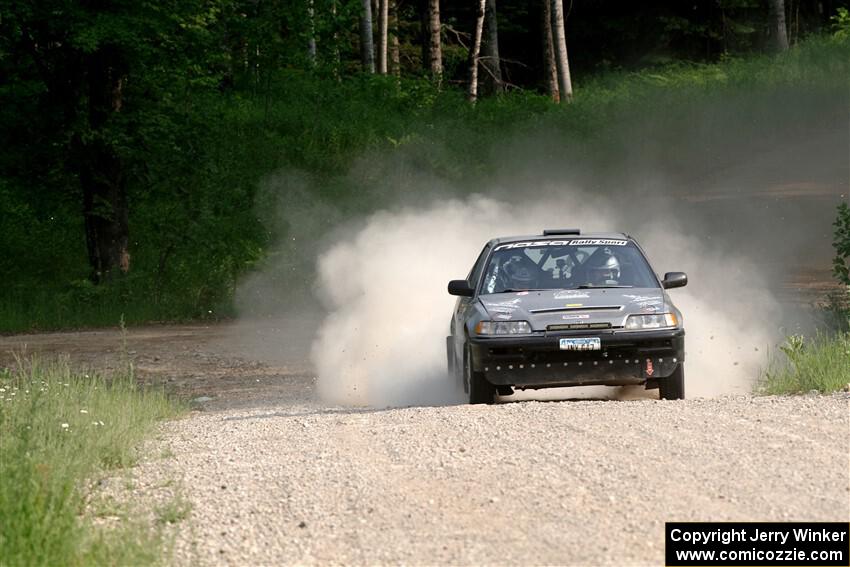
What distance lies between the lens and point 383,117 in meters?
36.1

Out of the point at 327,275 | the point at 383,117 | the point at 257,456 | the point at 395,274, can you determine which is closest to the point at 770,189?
the point at 383,117

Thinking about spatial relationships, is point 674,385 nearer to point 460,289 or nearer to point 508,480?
point 460,289

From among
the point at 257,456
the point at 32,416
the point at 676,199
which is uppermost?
the point at 32,416

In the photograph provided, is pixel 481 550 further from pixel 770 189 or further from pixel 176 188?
pixel 770 189

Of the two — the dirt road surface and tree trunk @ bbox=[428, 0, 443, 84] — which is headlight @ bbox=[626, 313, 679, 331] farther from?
tree trunk @ bbox=[428, 0, 443, 84]

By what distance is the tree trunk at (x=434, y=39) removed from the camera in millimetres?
40594

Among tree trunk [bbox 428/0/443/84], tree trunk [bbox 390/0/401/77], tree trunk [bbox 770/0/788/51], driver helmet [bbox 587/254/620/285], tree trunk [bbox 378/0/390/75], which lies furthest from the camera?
tree trunk [bbox 390/0/401/77]

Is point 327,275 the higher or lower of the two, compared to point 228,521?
lower

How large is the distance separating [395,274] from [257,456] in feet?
32.2

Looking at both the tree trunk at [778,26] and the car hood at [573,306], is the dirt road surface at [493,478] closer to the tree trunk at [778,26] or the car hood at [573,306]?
the car hood at [573,306]

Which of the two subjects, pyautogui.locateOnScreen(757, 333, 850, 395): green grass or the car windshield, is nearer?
pyautogui.locateOnScreen(757, 333, 850, 395): green grass

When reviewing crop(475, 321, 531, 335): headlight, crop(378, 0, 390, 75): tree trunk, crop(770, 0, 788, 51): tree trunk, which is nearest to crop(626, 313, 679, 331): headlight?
crop(475, 321, 531, 335): headlight

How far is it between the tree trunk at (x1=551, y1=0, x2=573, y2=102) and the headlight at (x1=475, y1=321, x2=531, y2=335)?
2988 centimetres

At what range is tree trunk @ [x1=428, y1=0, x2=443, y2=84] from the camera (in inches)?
1598
